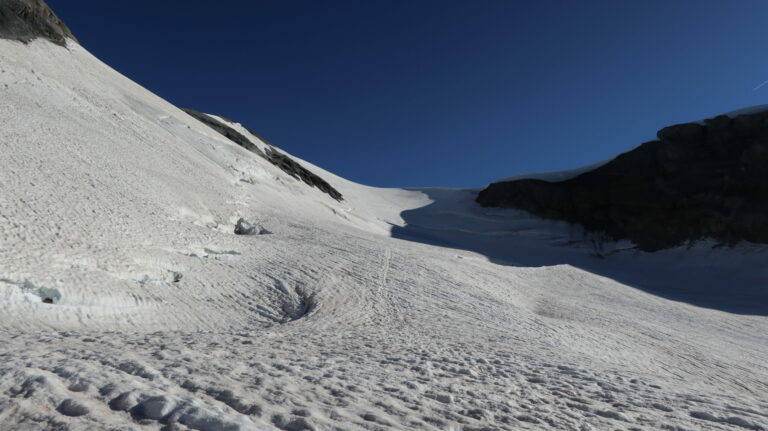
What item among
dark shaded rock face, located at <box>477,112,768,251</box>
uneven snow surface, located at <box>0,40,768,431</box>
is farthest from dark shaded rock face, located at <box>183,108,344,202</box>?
dark shaded rock face, located at <box>477,112,768,251</box>

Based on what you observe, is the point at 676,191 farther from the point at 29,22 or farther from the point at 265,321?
the point at 29,22

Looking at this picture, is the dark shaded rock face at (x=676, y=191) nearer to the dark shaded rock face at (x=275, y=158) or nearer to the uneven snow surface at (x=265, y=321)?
the uneven snow surface at (x=265, y=321)

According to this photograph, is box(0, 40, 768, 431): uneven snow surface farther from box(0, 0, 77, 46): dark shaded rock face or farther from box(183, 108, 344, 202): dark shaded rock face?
box(183, 108, 344, 202): dark shaded rock face

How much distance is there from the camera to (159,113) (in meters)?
25.9

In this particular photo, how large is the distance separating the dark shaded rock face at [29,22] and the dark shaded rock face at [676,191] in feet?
128

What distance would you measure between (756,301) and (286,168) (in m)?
31.6

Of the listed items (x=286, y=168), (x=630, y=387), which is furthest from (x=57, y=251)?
(x=286, y=168)

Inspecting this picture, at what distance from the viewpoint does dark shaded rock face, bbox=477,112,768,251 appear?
3178 centimetres

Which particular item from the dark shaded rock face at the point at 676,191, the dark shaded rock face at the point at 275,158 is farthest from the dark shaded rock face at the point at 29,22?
the dark shaded rock face at the point at 676,191

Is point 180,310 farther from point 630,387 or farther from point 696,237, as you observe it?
point 696,237

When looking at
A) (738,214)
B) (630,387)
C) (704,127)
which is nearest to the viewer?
(630,387)

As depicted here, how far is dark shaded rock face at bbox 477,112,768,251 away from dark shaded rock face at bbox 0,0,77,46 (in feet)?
128

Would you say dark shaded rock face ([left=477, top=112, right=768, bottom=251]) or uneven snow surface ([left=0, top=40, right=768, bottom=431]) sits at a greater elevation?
dark shaded rock face ([left=477, top=112, right=768, bottom=251])

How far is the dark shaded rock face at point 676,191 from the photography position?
31781mm
